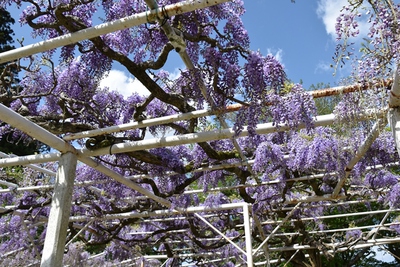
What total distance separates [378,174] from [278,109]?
3.48 meters

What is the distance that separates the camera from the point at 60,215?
401 cm

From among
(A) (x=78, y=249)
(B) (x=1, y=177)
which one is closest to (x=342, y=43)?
(B) (x=1, y=177)

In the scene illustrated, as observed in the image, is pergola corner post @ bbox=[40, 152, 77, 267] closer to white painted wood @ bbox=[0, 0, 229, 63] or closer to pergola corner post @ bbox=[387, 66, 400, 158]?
white painted wood @ bbox=[0, 0, 229, 63]

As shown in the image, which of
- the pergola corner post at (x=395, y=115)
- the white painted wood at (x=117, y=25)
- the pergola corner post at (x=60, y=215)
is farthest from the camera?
the pergola corner post at (x=60, y=215)

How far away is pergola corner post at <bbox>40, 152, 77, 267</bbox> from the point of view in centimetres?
388

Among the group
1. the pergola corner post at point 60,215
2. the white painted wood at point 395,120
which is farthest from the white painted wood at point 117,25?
the white painted wood at point 395,120

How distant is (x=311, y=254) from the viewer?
8445 millimetres

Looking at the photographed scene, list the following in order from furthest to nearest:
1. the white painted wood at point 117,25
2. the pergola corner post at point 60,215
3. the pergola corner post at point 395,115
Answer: the pergola corner post at point 60,215
the pergola corner post at point 395,115
the white painted wood at point 117,25

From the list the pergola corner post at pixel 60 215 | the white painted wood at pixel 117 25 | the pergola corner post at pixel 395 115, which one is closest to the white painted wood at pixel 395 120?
the pergola corner post at pixel 395 115

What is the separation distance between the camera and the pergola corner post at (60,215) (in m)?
3.88

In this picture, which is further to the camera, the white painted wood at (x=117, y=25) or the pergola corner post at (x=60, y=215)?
the pergola corner post at (x=60, y=215)

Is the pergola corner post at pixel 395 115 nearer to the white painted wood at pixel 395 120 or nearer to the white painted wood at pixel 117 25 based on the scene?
the white painted wood at pixel 395 120

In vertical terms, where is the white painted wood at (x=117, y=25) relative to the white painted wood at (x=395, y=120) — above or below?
above

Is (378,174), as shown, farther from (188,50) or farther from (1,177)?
(1,177)
